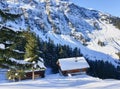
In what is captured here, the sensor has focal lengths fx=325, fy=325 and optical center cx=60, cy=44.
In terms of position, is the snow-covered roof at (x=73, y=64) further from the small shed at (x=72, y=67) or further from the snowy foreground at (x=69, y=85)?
the snowy foreground at (x=69, y=85)

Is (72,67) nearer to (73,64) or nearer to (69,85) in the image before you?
(73,64)

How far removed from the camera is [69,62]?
336 ft

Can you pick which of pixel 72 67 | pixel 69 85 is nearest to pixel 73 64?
pixel 72 67

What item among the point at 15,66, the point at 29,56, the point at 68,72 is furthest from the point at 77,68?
the point at 15,66

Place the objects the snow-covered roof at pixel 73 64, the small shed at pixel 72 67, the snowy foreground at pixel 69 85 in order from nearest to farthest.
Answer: the snowy foreground at pixel 69 85 < the small shed at pixel 72 67 < the snow-covered roof at pixel 73 64

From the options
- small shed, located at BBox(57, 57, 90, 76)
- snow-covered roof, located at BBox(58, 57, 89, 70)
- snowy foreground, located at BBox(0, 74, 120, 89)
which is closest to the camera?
snowy foreground, located at BBox(0, 74, 120, 89)

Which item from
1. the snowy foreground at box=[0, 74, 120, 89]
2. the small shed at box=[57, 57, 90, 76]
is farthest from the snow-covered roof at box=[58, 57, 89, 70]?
the snowy foreground at box=[0, 74, 120, 89]

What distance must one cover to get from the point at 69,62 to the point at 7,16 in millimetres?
77378

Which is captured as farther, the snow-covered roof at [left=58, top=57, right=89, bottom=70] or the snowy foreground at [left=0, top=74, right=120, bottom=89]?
the snow-covered roof at [left=58, top=57, right=89, bottom=70]

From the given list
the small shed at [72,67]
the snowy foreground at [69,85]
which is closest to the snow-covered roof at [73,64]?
the small shed at [72,67]

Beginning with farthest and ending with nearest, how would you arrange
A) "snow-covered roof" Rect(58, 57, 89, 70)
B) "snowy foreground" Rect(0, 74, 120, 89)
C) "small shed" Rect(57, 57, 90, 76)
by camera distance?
"snow-covered roof" Rect(58, 57, 89, 70), "small shed" Rect(57, 57, 90, 76), "snowy foreground" Rect(0, 74, 120, 89)

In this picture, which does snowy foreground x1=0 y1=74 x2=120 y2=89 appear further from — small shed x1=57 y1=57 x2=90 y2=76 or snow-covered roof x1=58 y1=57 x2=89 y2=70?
snow-covered roof x1=58 y1=57 x2=89 y2=70

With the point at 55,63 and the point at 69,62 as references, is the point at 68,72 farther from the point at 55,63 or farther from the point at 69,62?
the point at 55,63

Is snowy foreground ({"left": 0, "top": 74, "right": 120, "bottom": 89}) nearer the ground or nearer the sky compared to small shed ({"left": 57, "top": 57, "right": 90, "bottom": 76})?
nearer the sky
